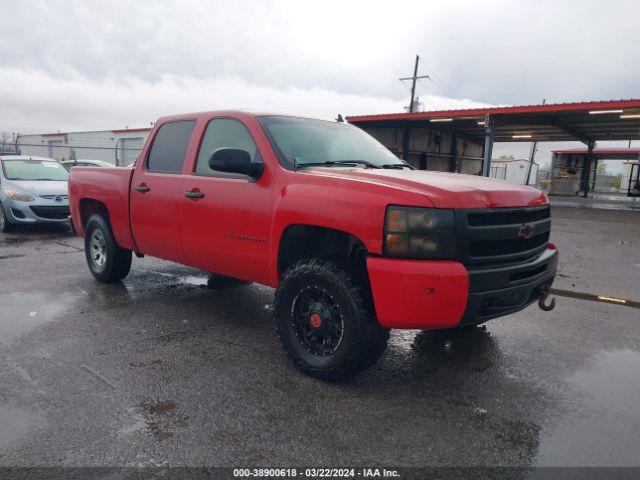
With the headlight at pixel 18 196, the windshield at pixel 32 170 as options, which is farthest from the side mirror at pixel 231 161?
the windshield at pixel 32 170

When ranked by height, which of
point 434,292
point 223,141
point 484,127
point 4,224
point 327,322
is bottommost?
point 4,224

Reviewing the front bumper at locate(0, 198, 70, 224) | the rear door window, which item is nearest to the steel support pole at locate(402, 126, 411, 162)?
the front bumper at locate(0, 198, 70, 224)

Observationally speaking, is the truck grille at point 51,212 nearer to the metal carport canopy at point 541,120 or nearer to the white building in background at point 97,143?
the metal carport canopy at point 541,120

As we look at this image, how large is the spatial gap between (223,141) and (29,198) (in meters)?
6.95

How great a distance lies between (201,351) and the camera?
12.0 ft

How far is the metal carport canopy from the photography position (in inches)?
757

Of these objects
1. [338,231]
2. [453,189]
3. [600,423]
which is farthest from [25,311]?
[600,423]

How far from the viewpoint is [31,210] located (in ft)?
30.0

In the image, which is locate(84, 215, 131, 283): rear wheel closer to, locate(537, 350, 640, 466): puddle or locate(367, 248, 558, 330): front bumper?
locate(367, 248, 558, 330): front bumper

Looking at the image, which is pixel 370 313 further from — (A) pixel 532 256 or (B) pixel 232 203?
(B) pixel 232 203

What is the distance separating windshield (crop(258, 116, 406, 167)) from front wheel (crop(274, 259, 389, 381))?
926mm

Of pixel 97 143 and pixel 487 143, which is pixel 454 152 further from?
pixel 97 143

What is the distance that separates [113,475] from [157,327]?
2.07m

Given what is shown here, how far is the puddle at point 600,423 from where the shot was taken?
→ 2428mm
